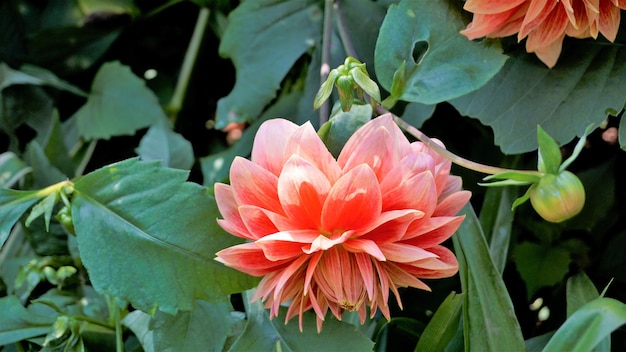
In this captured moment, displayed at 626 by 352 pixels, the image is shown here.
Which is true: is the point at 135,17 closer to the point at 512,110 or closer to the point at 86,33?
the point at 86,33

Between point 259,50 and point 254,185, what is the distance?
0.70 ft

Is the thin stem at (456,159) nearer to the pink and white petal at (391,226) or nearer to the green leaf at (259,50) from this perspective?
the pink and white petal at (391,226)

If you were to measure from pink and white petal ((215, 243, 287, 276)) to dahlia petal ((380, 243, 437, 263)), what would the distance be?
0.05 metres

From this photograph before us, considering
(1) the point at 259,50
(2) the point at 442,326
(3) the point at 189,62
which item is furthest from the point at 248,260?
(3) the point at 189,62

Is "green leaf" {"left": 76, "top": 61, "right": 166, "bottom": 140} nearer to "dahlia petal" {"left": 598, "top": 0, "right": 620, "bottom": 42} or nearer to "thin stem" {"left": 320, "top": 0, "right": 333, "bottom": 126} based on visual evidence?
"thin stem" {"left": 320, "top": 0, "right": 333, "bottom": 126}

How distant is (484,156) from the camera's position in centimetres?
50

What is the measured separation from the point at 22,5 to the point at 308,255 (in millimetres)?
500

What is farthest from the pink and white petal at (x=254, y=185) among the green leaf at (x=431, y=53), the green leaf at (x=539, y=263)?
the green leaf at (x=539, y=263)

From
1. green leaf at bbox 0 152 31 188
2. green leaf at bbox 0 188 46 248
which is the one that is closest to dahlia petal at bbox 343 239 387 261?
green leaf at bbox 0 188 46 248

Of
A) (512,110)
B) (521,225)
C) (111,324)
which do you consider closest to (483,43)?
(512,110)

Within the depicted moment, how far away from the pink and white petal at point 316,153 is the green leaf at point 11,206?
190 mm

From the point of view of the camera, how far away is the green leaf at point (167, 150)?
0.52m

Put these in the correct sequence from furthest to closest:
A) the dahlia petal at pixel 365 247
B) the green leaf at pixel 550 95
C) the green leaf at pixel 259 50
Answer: the green leaf at pixel 259 50, the green leaf at pixel 550 95, the dahlia petal at pixel 365 247

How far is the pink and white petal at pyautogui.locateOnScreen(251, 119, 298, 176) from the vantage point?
338mm
